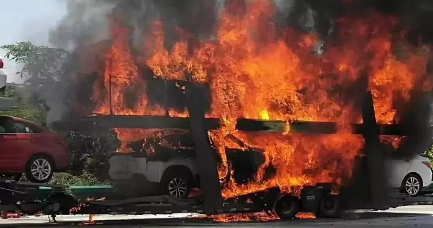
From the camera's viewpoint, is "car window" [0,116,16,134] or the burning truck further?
the burning truck

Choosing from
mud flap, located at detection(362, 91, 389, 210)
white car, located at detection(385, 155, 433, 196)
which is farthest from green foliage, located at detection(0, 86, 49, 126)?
white car, located at detection(385, 155, 433, 196)

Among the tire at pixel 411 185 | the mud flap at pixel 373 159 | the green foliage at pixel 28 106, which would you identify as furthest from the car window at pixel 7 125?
the tire at pixel 411 185

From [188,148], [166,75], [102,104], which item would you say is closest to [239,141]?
[188,148]

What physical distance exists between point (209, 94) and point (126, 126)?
2135 mm

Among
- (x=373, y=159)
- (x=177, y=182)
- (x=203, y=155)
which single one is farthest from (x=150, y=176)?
(x=373, y=159)

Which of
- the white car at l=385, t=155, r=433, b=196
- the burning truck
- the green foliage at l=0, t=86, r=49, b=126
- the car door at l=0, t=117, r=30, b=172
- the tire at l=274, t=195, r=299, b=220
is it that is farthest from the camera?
the white car at l=385, t=155, r=433, b=196

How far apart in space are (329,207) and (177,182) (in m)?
4.57

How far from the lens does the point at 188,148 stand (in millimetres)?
15094

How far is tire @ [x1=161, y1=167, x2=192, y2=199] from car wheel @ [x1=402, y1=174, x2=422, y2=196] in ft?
21.0

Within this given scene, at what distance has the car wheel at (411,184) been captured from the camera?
17.8 metres

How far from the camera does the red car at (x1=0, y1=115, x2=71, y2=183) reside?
1326 cm

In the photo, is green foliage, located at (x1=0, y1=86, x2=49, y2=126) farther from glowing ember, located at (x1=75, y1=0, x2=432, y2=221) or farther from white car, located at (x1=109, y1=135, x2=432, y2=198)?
white car, located at (x1=109, y1=135, x2=432, y2=198)

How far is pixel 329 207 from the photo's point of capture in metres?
17.3

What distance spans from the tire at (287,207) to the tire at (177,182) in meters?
2.85
